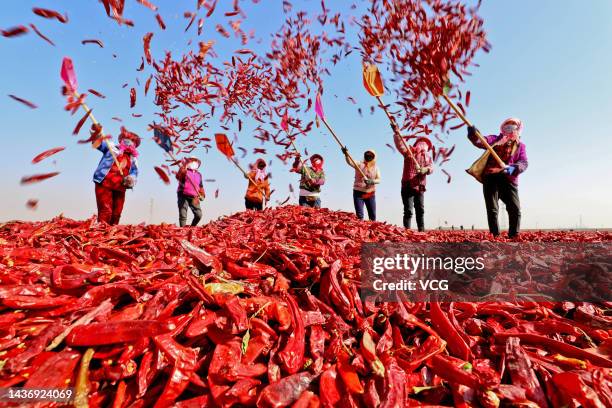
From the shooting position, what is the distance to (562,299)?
246 centimetres

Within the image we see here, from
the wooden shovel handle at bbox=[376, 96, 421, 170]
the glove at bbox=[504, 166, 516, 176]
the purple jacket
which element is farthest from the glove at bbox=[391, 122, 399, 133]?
the glove at bbox=[504, 166, 516, 176]

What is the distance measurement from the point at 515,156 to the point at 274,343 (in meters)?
6.72

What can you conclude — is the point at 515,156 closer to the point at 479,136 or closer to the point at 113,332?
the point at 479,136

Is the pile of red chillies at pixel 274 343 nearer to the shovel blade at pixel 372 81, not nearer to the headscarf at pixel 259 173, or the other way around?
the shovel blade at pixel 372 81

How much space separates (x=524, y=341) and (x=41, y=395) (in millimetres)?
2251

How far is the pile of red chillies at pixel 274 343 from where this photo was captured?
1.29 meters

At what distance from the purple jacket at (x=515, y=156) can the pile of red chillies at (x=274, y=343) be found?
4728 millimetres

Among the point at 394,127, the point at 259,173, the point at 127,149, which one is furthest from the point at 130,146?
the point at 394,127

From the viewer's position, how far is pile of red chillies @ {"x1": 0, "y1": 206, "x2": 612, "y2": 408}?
1.29m

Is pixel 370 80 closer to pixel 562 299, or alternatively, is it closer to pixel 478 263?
pixel 478 263

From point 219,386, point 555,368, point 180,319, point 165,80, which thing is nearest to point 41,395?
point 180,319

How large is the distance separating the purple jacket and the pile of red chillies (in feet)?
15.5

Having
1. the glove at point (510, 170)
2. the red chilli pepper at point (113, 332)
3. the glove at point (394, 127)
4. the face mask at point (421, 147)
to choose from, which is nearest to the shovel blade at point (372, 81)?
the glove at point (394, 127)

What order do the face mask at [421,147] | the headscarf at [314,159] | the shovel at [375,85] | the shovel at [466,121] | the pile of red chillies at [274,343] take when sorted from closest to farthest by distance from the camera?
the pile of red chillies at [274,343]
the shovel at [466,121]
the shovel at [375,85]
the face mask at [421,147]
the headscarf at [314,159]
